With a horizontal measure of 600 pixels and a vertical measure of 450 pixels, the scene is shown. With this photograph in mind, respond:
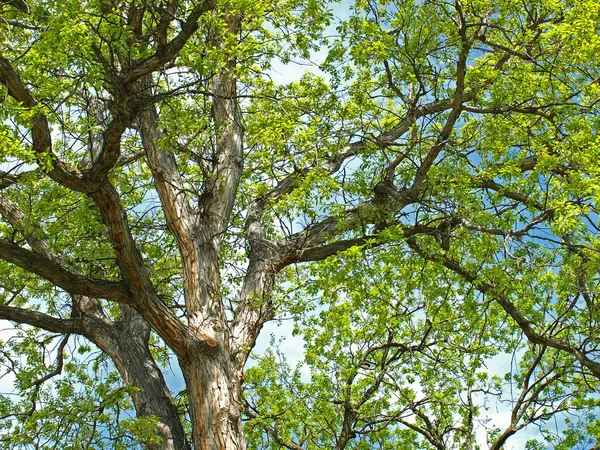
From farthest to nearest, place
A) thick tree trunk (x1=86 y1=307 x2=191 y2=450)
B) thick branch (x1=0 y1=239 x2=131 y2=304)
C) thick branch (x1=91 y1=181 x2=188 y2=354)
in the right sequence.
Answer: thick tree trunk (x1=86 y1=307 x2=191 y2=450) → thick branch (x1=91 y1=181 x2=188 y2=354) → thick branch (x1=0 y1=239 x2=131 y2=304)

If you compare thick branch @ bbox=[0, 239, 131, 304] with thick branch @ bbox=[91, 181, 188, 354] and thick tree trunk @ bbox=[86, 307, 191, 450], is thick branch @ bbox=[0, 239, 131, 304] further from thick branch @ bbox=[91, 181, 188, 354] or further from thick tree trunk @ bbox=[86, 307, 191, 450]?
thick tree trunk @ bbox=[86, 307, 191, 450]

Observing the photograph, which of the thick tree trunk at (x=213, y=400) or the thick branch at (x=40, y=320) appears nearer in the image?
the thick tree trunk at (x=213, y=400)

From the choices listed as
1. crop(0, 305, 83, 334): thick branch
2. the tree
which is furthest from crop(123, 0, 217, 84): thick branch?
crop(0, 305, 83, 334): thick branch

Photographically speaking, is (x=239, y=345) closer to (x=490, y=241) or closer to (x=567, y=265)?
(x=490, y=241)

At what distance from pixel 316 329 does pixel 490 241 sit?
4883 millimetres

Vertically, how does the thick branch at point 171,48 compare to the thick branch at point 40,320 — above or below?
above

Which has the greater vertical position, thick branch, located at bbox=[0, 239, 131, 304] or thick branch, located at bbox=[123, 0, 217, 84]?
thick branch, located at bbox=[123, 0, 217, 84]

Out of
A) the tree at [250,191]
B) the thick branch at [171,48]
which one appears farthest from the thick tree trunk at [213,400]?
the thick branch at [171,48]

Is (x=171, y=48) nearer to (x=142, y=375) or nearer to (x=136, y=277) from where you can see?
(x=136, y=277)

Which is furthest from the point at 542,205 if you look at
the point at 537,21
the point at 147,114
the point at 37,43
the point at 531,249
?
the point at 37,43

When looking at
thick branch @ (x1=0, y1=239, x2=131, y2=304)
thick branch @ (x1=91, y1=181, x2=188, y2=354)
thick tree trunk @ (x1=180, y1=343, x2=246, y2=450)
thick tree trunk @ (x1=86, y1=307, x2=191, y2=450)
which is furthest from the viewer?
thick tree trunk @ (x1=86, y1=307, x2=191, y2=450)

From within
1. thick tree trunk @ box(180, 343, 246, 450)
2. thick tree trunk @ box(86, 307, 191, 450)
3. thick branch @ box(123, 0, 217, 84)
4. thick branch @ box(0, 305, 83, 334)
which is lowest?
thick tree trunk @ box(180, 343, 246, 450)

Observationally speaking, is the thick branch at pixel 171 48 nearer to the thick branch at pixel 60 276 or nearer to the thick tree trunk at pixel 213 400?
the thick branch at pixel 60 276

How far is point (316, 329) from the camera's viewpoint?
45.5 ft
